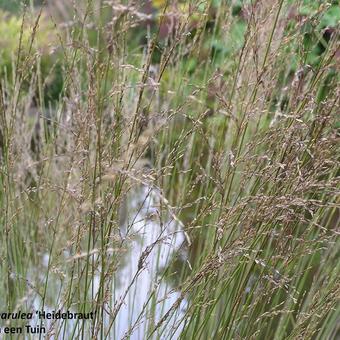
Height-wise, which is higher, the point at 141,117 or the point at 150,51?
the point at 150,51

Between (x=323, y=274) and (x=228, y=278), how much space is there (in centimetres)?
48

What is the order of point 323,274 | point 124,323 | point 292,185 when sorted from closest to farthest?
point 292,185
point 323,274
point 124,323

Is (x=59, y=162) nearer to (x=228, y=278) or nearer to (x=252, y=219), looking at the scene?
(x=228, y=278)

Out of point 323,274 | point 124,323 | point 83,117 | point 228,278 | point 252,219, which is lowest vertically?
point 124,323

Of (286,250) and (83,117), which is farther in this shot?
(286,250)

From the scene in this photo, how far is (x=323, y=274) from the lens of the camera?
1798mm

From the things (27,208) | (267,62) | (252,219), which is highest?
(267,62)

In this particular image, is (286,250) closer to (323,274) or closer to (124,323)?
(323,274)

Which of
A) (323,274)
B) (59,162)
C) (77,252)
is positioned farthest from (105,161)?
(59,162)

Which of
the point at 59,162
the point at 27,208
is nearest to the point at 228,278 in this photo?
the point at 27,208

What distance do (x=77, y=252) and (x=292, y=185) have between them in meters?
0.45

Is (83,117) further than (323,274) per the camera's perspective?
No

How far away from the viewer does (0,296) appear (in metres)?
1.90

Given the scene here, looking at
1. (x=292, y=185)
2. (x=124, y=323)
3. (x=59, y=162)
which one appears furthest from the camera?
(x=59, y=162)
